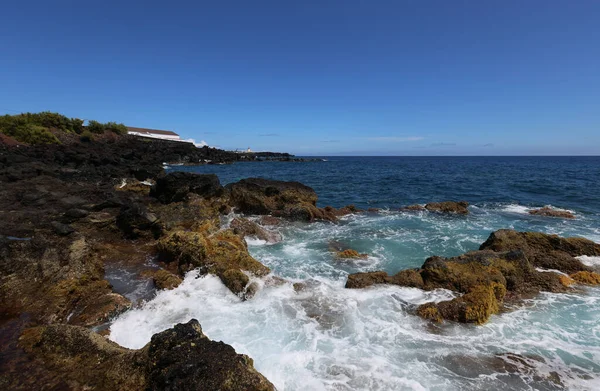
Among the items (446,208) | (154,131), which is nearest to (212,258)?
(446,208)

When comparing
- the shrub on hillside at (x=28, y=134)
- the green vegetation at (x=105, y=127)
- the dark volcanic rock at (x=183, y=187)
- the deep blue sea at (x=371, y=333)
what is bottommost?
Answer: the deep blue sea at (x=371, y=333)

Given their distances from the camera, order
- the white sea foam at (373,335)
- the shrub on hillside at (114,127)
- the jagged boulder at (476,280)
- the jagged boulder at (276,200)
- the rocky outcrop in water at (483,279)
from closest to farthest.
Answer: the white sea foam at (373,335) → the rocky outcrop in water at (483,279) → the jagged boulder at (476,280) → the jagged boulder at (276,200) → the shrub on hillside at (114,127)

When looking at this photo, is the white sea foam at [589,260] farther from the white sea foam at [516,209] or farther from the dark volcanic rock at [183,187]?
the dark volcanic rock at [183,187]

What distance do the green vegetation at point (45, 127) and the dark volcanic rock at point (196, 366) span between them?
56661mm

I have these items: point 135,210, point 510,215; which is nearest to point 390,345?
point 135,210

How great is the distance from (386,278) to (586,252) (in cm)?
907

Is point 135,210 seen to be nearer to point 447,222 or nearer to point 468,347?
point 468,347

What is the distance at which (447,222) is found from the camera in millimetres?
18484

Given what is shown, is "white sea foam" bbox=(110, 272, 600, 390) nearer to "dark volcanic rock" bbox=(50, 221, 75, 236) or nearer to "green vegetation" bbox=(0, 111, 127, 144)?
"dark volcanic rock" bbox=(50, 221, 75, 236)

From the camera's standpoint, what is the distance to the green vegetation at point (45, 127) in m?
44.2

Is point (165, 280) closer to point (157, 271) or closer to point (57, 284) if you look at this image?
point (157, 271)

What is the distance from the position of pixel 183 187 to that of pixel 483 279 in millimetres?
16648

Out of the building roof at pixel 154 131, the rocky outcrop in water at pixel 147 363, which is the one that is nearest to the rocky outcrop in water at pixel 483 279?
the rocky outcrop in water at pixel 147 363

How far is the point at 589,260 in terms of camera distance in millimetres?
11297
